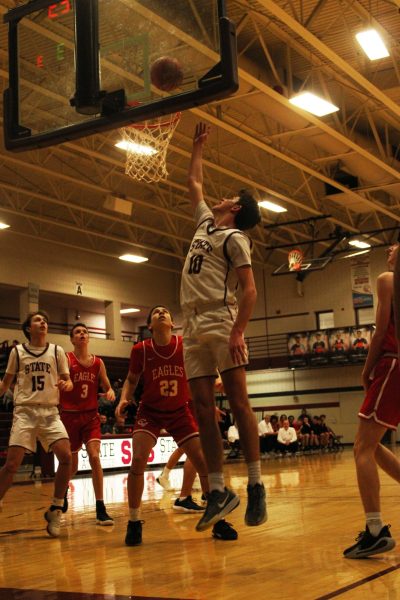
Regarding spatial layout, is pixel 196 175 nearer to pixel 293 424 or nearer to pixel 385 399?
pixel 385 399

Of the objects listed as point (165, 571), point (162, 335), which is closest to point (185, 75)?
point (162, 335)

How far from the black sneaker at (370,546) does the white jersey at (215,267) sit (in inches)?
65.0

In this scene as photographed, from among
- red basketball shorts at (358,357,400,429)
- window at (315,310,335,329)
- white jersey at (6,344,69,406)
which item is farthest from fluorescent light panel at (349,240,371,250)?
red basketball shorts at (358,357,400,429)

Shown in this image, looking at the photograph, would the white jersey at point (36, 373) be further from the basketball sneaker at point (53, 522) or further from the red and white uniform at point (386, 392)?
the red and white uniform at point (386, 392)

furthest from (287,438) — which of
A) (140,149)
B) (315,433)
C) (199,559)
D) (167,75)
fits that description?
(199,559)

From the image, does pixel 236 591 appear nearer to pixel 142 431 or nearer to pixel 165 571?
pixel 165 571

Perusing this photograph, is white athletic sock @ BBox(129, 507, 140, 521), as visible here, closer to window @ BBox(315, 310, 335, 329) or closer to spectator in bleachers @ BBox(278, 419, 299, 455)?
spectator in bleachers @ BBox(278, 419, 299, 455)

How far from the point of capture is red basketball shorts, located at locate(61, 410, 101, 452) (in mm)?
7535

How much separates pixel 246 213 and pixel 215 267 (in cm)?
48

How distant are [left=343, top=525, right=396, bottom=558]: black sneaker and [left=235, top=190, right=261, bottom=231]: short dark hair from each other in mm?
2117

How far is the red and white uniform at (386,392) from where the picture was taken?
4609 millimetres

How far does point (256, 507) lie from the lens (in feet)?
A: 14.8

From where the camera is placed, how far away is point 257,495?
4562mm

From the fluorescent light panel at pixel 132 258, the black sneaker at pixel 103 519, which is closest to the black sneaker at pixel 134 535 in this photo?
the black sneaker at pixel 103 519
